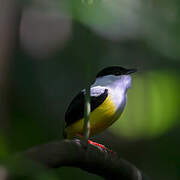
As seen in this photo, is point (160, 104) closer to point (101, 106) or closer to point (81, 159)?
point (101, 106)

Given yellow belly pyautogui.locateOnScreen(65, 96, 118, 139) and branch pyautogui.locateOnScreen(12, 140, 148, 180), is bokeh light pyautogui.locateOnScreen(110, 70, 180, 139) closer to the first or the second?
yellow belly pyautogui.locateOnScreen(65, 96, 118, 139)

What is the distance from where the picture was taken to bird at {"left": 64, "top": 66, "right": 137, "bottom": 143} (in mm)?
2674

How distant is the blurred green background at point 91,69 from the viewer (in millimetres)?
2189

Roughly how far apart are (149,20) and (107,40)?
2.96 m

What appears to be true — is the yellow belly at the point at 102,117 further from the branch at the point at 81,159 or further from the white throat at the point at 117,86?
the branch at the point at 81,159

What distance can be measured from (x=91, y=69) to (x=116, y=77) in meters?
1.64

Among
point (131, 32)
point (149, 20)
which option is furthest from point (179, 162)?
point (131, 32)

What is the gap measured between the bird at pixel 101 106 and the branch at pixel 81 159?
0.94 m

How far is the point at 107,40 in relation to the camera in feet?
18.2

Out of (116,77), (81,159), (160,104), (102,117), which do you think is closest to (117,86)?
(116,77)

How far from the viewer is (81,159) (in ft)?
4.77

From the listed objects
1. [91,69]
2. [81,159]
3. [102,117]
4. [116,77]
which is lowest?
[102,117]

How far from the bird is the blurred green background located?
0.51ft

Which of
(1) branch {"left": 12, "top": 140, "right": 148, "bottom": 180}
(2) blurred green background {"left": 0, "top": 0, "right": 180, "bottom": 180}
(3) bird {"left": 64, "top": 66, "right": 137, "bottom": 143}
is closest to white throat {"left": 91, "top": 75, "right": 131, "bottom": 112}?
(3) bird {"left": 64, "top": 66, "right": 137, "bottom": 143}
